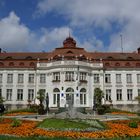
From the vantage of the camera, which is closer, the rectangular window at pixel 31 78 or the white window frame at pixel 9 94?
the white window frame at pixel 9 94

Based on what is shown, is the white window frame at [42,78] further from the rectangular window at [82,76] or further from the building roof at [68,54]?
the rectangular window at [82,76]

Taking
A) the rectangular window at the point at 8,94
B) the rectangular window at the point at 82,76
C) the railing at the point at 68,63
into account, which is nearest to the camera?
the railing at the point at 68,63

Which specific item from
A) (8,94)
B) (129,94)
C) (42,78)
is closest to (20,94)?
(8,94)

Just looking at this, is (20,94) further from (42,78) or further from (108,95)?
(108,95)

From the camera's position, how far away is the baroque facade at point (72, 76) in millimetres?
50406

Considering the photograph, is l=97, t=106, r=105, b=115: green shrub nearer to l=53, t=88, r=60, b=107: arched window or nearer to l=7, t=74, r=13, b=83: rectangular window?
l=53, t=88, r=60, b=107: arched window

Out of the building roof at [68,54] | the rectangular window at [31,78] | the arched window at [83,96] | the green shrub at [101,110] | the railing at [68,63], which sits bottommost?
the green shrub at [101,110]

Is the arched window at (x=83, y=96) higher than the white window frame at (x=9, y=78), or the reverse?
the white window frame at (x=9, y=78)

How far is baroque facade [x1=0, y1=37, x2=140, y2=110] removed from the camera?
165 feet

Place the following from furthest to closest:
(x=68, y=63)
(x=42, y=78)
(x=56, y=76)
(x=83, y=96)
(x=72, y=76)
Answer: (x=42, y=78) < (x=56, y=76) < (x=83, y=96) < (x=72, y=76) < (x=68, y=63)

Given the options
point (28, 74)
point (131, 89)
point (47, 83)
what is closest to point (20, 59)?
point (28, 74)

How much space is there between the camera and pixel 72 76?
49.8m

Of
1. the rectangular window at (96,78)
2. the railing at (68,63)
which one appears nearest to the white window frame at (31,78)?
the railing at (68,63)

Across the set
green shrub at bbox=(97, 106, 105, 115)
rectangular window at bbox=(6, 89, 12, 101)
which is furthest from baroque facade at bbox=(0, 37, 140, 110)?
green shrub at bbox=(97, 106, 105, 115)
